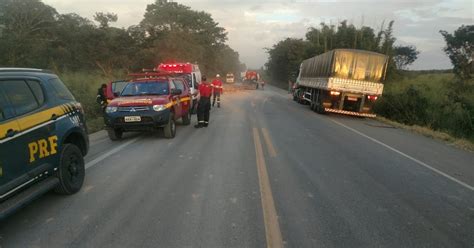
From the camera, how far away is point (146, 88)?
12469 millimetres

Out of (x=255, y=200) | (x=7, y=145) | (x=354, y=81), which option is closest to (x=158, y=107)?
(x=255, y=200)

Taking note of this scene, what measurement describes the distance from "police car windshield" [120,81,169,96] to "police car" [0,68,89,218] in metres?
5.39

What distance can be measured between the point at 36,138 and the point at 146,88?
7275 mm

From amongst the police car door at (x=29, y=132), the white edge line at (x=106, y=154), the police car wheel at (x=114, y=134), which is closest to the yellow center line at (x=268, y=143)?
the white edge line at (x=106, y=154)

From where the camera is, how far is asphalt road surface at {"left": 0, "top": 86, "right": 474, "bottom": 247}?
4.71 metres

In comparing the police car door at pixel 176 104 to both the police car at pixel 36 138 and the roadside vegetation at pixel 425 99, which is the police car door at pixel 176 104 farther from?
the roadside vegetation at pixel 425 99

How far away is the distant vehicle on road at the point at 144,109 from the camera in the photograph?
432 inches

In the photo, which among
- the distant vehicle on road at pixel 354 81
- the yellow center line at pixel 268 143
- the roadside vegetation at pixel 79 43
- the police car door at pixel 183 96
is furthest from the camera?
the roadside vegetation at pixel 79 43

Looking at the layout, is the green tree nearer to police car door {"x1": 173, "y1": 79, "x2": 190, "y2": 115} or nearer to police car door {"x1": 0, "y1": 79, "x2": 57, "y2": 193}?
police car door {"x1": 173, "y1": 79, "x2": 190, "y2": 115}

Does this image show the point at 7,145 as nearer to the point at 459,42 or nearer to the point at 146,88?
the point at 146,88

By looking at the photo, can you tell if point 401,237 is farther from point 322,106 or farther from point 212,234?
point 322,106

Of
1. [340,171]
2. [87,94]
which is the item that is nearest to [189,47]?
[87,94]

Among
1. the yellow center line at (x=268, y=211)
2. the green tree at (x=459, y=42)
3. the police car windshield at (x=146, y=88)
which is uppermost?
the green tree at (x=459, y=42)

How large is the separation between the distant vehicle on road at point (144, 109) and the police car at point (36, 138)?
4071mm
